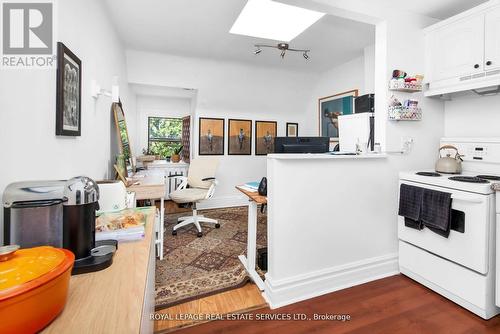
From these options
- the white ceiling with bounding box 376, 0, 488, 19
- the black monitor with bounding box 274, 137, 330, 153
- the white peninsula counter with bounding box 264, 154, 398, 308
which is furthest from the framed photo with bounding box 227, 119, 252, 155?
the white ceiling with bounding box 376, 0, 488, 19

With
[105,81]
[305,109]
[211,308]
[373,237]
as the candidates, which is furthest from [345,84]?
[211,308]

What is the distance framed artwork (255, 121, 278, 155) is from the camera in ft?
15.4

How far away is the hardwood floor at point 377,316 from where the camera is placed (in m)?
1.62

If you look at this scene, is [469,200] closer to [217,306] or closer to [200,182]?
[217,306]

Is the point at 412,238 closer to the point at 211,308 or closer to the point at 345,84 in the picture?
the point at 211,308

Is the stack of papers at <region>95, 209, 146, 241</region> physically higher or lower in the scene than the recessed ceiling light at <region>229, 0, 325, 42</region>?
lower

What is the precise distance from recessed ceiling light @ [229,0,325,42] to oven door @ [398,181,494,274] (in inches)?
81.0

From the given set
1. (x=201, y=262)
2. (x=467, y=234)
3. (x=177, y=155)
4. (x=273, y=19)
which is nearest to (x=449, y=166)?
(x=467, y=234)

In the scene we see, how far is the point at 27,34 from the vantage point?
3.70 ft

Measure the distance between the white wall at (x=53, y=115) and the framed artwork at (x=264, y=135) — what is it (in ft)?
9.11

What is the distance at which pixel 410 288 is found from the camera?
209 cm

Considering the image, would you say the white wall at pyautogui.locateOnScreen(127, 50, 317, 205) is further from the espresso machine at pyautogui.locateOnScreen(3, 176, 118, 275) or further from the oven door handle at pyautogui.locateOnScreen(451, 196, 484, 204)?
the espresso machine at pyautogui.locateOnScreen(3, 176, 118, 275)

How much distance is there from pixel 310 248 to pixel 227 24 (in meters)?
2.66

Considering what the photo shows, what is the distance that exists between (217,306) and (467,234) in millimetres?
1965
